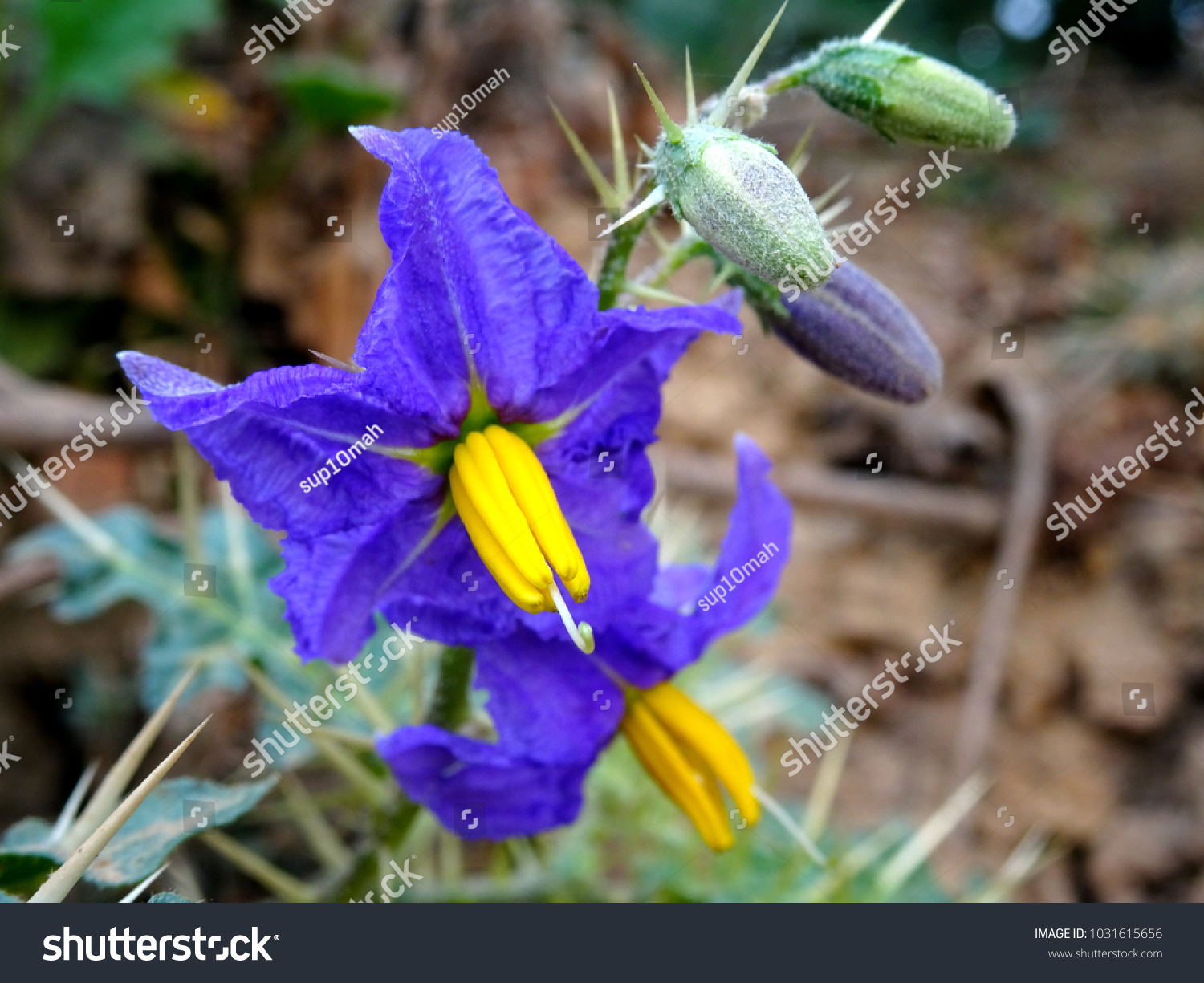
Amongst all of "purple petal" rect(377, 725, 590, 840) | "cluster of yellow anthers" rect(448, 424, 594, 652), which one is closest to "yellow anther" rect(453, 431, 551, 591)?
"cluster of yellow anthers" rect(448, 424, 594, 652)

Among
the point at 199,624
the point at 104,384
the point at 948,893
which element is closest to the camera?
the point at 199,624

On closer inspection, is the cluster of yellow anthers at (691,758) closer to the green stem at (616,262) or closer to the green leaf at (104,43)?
the green stem at (616,262)

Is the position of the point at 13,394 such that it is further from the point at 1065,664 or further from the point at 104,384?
the point at 1065,664

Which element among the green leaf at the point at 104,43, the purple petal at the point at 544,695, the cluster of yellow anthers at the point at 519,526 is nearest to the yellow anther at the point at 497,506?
the cluster of yellow anthers at the point at 519,526

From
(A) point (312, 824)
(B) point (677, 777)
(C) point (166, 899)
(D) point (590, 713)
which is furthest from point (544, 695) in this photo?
(A) point (312, 824)

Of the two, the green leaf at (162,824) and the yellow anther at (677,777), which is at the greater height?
the green leaf at (162,824)
